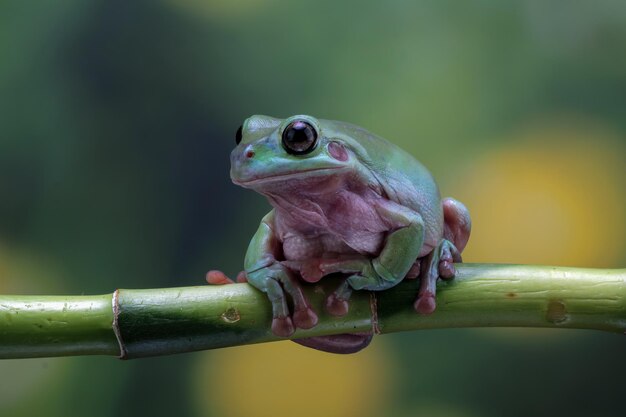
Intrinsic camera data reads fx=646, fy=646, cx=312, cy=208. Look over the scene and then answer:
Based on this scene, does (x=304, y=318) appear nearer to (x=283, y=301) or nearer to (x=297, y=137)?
(x=283, y=301)

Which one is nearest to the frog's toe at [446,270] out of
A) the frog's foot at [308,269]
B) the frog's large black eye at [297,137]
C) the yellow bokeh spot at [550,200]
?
the frog's foot at [308,269]

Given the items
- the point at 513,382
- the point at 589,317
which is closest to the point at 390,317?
the point at 589,317

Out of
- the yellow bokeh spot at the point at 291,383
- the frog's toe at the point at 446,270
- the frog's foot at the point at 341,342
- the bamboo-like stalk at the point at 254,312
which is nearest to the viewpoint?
the bamboo-like stalk at the point at 254,312

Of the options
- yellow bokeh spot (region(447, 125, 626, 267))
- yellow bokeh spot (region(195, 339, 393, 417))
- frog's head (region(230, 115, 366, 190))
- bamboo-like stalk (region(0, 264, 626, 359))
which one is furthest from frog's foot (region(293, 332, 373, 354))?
yellow bokeh spot (region(447, 125, 626, 267))

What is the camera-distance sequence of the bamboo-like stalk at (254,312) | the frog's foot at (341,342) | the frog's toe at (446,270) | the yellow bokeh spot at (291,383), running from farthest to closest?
the yellow bokeh spot at (291,383), the frog's foot at (341,342), the frog's toe at (446,270), the bamboo-like stalk at (254,312)

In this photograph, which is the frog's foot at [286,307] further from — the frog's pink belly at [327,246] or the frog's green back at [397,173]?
the frog's green back at [397,173]

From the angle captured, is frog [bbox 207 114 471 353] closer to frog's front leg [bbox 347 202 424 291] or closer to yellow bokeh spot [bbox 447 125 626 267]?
frog's front leg [bbox 347 202 424 291]

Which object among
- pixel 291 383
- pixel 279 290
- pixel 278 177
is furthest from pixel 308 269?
pixel 291 383

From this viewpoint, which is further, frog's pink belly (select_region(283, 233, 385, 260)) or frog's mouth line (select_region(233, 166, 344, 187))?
frog's pink belly (select_region(283, 233, 385, 260))
